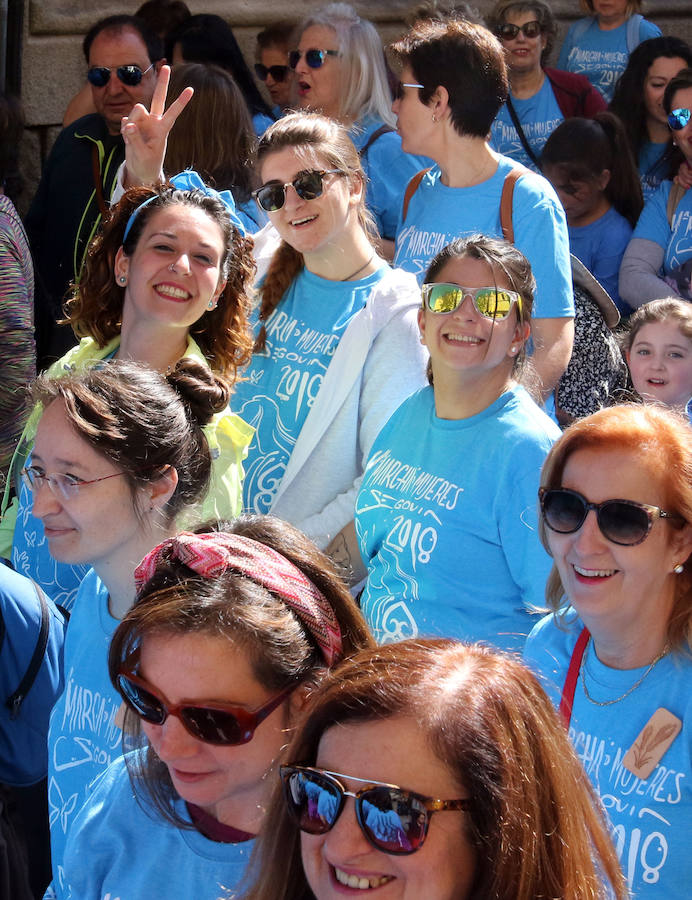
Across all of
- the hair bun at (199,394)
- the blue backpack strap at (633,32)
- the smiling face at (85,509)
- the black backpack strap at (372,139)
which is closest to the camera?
the smiling face at (85,509)

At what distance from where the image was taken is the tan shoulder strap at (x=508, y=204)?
3490mm

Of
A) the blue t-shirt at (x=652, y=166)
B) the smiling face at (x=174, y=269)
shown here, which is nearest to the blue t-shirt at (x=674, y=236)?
the blue t-shirt at (x=652, y=166)

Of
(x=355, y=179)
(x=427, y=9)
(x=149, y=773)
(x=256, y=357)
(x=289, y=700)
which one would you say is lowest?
(x=149, y=773)

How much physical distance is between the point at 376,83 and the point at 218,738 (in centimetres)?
328

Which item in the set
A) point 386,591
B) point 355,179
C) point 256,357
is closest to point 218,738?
point 386,591

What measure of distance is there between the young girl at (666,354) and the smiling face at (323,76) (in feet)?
4.77

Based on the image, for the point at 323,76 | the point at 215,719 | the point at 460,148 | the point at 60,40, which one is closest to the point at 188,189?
the point at 460,148

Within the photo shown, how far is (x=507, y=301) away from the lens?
9.18 feet

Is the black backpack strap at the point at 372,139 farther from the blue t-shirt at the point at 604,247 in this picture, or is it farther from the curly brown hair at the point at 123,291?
the curly brown hair at the point at 123,291

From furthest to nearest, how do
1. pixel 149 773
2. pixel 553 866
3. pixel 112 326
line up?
pixel 112 326
pixel 149 773
pixel 553 866

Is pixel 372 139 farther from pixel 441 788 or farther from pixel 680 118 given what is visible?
pixel 441 788

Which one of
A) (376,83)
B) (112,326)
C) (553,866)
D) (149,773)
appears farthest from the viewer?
(376,83)

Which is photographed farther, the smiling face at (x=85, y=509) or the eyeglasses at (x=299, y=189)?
the eyeglasses at (x=299, y=189)

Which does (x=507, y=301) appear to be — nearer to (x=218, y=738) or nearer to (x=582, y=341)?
(x=582, y=341)
